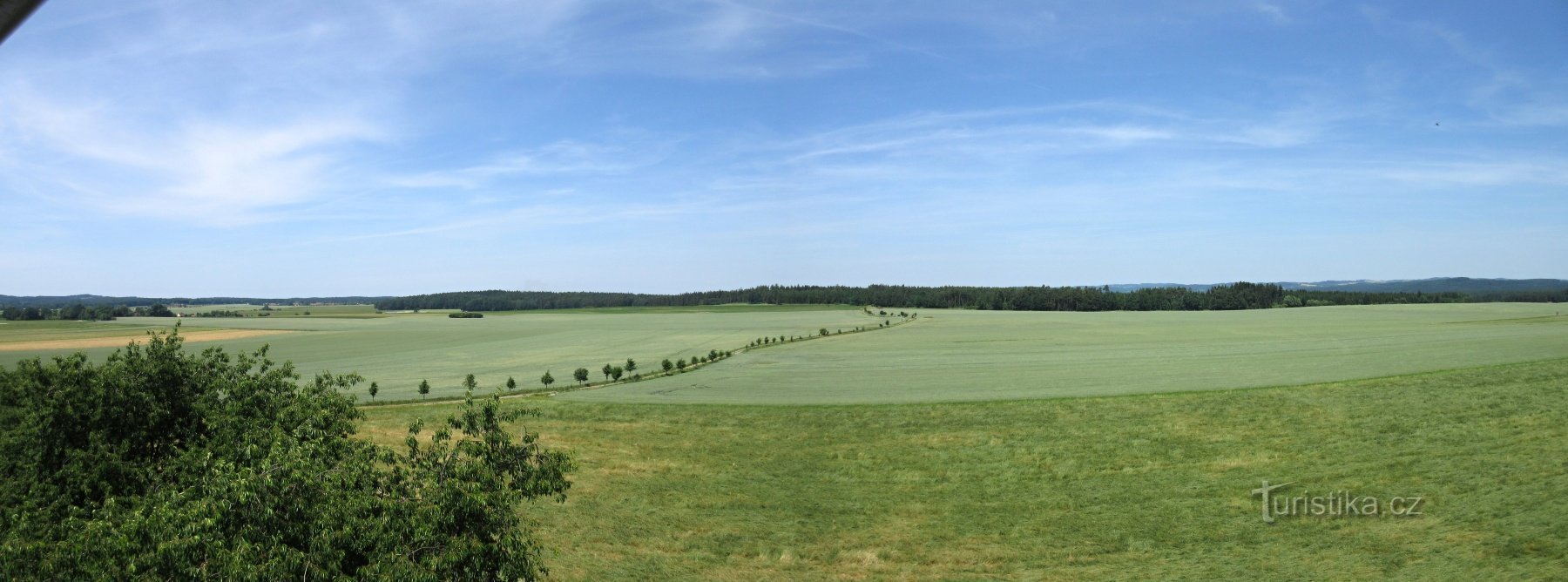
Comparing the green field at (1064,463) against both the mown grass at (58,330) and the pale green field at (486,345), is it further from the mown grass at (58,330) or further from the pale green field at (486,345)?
the mown grass at (58,330)

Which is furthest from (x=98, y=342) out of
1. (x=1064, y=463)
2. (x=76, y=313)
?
(x=1064, y=463)

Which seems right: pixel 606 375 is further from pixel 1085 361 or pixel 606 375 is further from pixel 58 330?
pixel 58 330

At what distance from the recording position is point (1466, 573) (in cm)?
1852

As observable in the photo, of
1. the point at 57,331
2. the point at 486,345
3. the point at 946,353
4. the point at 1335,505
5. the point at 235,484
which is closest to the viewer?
the point at 235,484

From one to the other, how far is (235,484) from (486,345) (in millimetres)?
98332

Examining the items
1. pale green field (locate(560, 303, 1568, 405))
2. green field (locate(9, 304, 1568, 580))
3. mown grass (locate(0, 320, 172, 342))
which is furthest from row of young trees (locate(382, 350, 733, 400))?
mown grass (locate(0, 320, 172, 342))

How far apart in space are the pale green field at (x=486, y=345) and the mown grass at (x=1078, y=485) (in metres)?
29.9

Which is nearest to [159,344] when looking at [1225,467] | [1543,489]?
[1225,467]

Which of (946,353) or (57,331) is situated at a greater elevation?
(57,331)

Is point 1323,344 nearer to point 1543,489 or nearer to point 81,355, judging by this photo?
point 1543,489

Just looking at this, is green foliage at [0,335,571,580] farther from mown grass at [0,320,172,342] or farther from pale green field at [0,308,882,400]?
mown grass at [0,320,172,342]

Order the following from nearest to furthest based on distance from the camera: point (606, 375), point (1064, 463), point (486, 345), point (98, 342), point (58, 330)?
point (1064, 463) → point (606, 375) → point (98, 342) → point (486, 345) → point (58, 330)

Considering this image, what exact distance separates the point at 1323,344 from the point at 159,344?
82.5 meters

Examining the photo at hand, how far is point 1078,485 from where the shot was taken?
28.7 m
